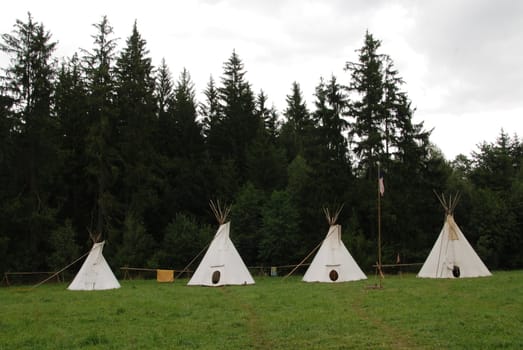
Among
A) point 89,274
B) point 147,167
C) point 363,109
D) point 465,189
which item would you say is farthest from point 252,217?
point 465,189

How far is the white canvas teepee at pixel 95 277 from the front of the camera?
66.1ft

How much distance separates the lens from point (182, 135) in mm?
37281

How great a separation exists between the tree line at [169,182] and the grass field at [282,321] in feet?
44.6

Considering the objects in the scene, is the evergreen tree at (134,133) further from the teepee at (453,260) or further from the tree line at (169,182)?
the teepee at (453,260)

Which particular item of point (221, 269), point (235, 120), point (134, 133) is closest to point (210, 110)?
point (235, 120)

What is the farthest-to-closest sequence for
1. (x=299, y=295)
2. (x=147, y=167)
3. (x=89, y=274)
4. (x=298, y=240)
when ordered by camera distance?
(x=147, y=167)
(x=298, y=240)
(x=89, y=274)
(x=299, y=295)

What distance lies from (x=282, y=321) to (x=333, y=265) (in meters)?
11.4

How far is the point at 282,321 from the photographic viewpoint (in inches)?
412

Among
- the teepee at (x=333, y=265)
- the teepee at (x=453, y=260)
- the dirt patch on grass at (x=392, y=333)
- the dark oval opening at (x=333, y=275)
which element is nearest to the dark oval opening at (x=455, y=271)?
the teepee at (x=453, y=260)

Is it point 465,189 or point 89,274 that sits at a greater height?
point 465,189

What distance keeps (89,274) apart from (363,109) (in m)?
18.9

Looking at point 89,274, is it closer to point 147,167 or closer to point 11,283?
point 11,283

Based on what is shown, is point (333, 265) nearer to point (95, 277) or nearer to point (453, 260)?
point (453, 260)

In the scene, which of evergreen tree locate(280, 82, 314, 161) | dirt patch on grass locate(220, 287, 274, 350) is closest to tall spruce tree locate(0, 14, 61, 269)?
dirt patch on grass locate(220, 287, 274, 350)
